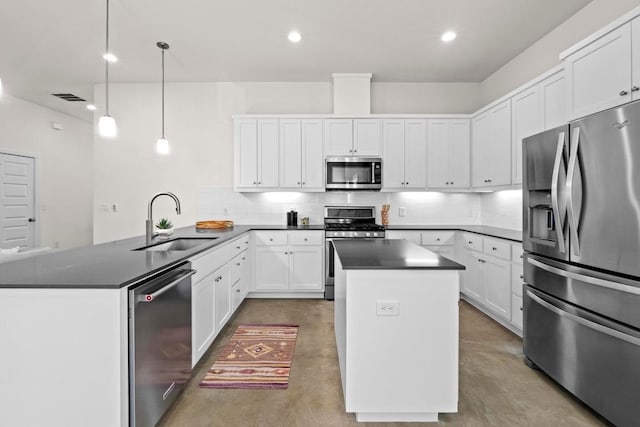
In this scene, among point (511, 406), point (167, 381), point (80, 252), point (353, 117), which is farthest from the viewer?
point (353, 117)

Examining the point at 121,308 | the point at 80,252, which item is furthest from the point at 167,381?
the point at 80,252

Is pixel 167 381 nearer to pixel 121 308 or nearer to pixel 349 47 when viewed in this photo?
pixel 121 308

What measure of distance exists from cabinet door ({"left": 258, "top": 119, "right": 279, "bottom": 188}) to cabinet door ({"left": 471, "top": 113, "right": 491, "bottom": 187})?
8.85 feet

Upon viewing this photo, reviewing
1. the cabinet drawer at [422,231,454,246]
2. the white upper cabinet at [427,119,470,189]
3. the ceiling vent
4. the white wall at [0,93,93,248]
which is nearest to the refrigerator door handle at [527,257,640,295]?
the cabinet drawer at [422,231,454,246]

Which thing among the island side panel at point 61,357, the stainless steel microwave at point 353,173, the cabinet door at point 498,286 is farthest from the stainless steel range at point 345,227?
the island side panel at point 61,357

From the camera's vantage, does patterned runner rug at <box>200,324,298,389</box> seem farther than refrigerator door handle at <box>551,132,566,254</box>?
Yes

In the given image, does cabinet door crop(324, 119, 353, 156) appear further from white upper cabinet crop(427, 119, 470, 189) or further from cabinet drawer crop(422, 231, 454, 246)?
cabinet drawer crop(422, 231, 454, 246)

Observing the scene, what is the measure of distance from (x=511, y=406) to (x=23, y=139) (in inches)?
309

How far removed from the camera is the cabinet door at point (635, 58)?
194 centimetres

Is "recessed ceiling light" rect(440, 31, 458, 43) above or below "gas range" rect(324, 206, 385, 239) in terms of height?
above

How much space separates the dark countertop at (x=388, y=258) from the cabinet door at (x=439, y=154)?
2.31 meters

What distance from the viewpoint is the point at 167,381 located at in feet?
6.40

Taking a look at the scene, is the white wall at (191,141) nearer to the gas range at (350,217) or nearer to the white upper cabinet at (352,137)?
the gas range at (350,217)

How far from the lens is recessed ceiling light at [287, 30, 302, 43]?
353cm
